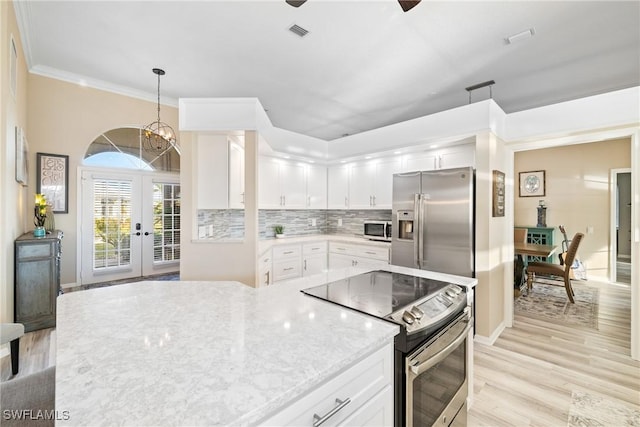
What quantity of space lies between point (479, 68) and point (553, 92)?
1463mm

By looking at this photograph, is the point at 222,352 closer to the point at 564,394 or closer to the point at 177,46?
the point at 564,394

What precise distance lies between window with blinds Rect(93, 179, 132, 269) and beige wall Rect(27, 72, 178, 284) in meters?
0.37

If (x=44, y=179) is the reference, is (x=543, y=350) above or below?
below

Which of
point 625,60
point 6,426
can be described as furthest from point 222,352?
A: point 625,60

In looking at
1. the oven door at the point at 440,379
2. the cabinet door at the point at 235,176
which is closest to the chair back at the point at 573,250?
the oven door at the point at 440,379

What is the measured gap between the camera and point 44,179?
12.5ft

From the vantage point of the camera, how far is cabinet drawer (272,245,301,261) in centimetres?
421

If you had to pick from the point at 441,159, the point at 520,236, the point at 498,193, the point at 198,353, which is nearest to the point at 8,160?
the point at 198,353

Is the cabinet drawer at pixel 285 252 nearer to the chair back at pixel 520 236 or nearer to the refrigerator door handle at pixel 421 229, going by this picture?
the refrigerator door handle at pixel 421 229

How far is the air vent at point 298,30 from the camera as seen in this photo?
2.46m

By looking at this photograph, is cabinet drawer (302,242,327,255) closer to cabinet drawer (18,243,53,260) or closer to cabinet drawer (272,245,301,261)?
cabinet drawer (272,245,301,261)

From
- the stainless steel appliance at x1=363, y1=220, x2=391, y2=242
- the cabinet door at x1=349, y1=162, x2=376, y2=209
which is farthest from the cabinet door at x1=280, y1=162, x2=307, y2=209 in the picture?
the stainless steel appliance at x1=363, y1=220, x2=391, y2=242

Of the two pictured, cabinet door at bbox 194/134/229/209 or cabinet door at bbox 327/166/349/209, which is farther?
cabinet door at bbox 327/166/349/209

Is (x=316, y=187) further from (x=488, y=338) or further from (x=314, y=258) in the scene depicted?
(x=488, y=338)
